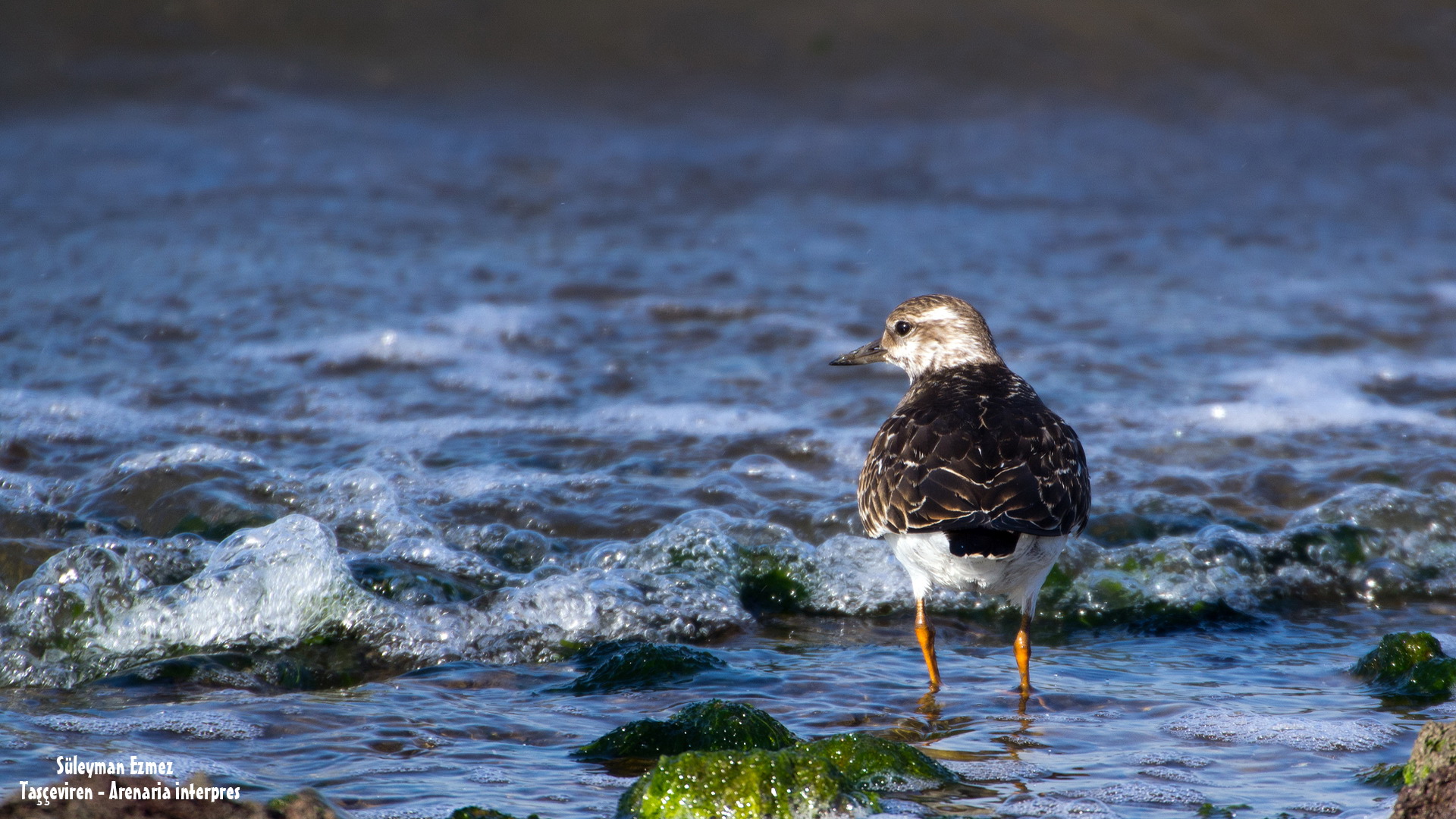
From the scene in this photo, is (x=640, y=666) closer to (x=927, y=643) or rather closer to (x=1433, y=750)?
(x=927, y=643)

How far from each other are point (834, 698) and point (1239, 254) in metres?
6.59

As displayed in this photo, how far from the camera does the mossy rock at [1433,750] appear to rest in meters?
2.65

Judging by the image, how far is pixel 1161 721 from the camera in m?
3.75

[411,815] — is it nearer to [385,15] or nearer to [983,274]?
[983,274]

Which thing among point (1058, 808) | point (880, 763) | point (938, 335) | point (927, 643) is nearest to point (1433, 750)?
point (1058, 808)

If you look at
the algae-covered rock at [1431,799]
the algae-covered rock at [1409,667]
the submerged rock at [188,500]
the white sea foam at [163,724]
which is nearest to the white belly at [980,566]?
the algae-covered rock at [1409,667]

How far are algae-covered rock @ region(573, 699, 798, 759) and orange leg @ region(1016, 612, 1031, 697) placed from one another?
923mm

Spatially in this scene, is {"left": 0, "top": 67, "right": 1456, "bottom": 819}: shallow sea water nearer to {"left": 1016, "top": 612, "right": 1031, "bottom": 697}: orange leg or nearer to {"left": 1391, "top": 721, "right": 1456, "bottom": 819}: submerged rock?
{"left": 1016, "top": 612, "right": 1031, "bottom": 697}: orange leg

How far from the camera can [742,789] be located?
2.98m

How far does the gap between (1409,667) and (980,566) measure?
131 centimetres

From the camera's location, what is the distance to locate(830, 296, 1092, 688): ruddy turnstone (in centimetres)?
392

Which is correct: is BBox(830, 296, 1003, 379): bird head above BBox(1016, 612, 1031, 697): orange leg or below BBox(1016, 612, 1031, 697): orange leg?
above

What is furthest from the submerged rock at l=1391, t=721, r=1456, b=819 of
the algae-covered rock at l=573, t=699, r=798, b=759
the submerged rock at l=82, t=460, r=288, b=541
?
the submerged rock at l=82, t=460, r=288, b=541

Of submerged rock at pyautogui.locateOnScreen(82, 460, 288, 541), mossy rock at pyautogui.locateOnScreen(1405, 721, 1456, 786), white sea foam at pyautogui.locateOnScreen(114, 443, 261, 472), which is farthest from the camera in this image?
white sea foam at pyautogui.locateOnScreen(114, 443, 261, 472)
